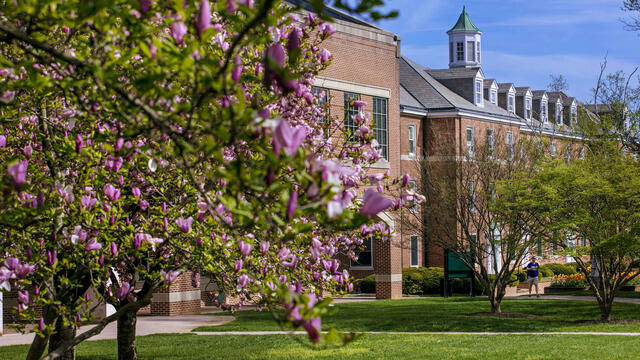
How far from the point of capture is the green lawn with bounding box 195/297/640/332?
1953cm

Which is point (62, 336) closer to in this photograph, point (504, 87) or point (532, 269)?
point (532, 269)

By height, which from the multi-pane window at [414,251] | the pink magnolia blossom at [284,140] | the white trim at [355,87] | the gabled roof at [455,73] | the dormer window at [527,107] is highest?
the gabled roof at [455,73]

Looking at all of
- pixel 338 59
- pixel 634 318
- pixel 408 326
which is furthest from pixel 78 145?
pixel 338 59

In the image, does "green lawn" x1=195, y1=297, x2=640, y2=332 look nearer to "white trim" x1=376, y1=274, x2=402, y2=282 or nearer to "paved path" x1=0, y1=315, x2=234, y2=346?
"paved path" x1=0, y1=315, x2=234, y2=346

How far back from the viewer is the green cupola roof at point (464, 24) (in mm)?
55906

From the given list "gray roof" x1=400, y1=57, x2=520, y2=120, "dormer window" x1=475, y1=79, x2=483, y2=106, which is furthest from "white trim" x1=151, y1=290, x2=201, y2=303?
"dormer window" x1=475, y1=79, x2=483, y2=106

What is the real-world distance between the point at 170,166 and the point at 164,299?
18500 millimetres

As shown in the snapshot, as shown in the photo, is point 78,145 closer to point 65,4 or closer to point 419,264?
point 65,4

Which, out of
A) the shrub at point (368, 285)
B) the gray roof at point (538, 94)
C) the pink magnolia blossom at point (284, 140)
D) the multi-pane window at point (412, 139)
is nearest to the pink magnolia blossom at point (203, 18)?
the pink magnolia blossom at point (284, 140)

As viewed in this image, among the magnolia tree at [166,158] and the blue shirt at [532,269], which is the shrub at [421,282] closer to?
the blue shirt at [532,269]

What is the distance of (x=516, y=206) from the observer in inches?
877

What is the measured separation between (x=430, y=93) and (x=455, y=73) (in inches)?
144

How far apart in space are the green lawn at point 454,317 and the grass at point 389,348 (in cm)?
237

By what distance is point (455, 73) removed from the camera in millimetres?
46500
